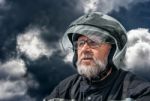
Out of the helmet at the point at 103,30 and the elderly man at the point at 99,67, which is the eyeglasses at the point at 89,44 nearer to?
the elderly man at the point at 99,67

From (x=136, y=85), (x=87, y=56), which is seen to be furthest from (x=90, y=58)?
(x=136, y=85)

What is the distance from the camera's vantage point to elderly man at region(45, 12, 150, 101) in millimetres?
7289

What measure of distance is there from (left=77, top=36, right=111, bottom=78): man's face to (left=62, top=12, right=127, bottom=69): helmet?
0.18 m

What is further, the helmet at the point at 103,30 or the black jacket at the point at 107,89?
the helmet at the point at 103,30

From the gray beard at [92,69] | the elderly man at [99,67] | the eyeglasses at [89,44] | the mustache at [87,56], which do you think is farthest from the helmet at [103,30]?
the mustache at [87,56]

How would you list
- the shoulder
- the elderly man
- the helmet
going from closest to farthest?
the shoulder < the elderly man < the helmet

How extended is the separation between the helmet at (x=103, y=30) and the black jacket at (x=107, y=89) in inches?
11.2

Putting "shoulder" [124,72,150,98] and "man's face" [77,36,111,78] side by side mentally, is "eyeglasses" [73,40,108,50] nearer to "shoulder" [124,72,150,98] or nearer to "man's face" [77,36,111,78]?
"man's face" [77,36,111,78]

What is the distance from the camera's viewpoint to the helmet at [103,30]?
759 cm

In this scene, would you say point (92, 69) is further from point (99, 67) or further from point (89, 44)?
point (89, 44)

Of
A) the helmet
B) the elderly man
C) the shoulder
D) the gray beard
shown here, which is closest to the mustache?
the elderly man

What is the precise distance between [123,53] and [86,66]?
2.66ft

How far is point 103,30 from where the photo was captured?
7637mm

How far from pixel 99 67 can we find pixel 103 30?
662mm
